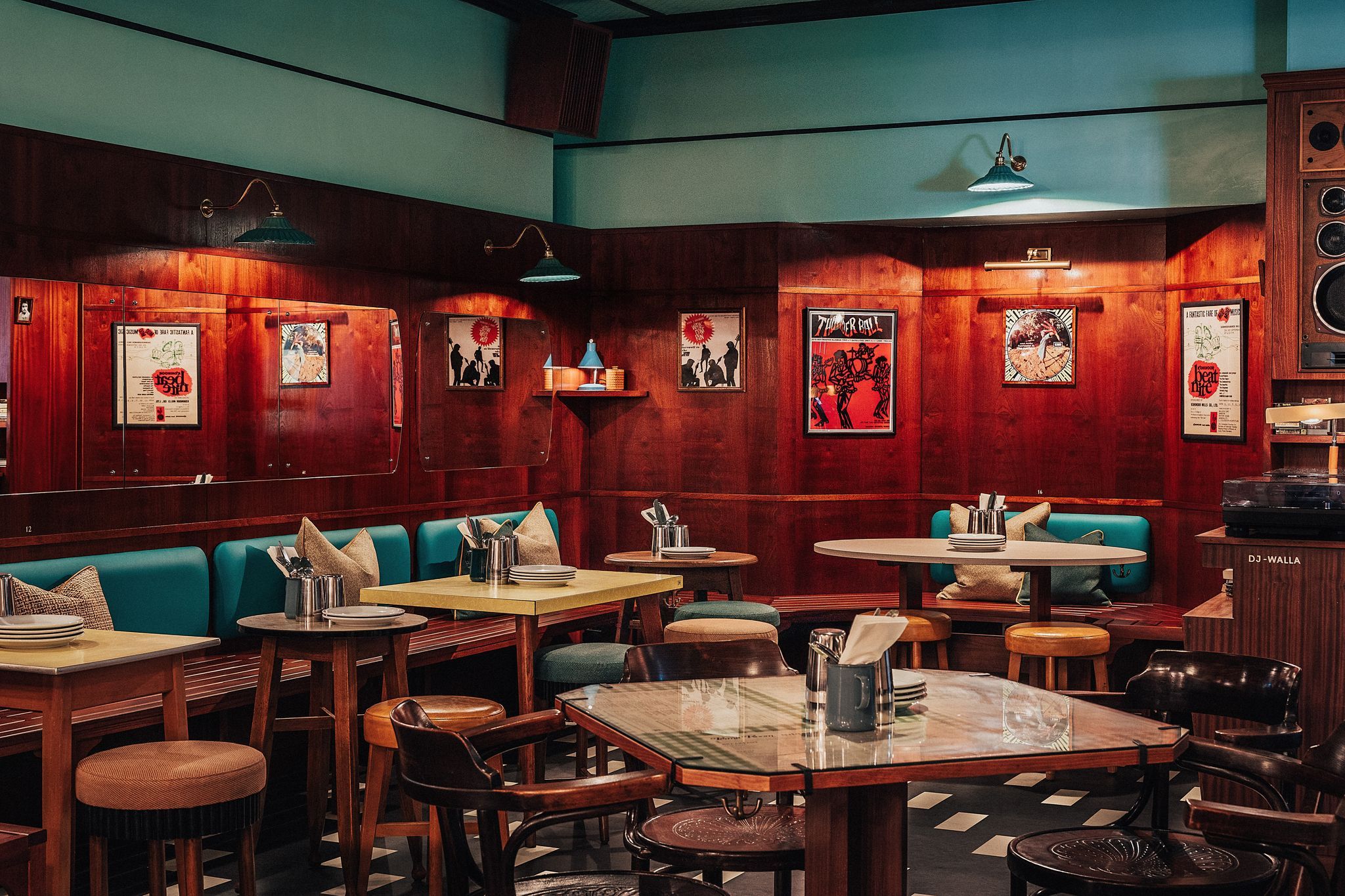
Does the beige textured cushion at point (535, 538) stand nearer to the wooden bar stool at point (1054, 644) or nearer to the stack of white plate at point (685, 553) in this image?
the stack of white plate at point (685, 553)

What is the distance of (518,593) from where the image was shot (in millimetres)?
5211

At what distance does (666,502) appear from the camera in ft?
26.8

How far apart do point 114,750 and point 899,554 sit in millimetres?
3494

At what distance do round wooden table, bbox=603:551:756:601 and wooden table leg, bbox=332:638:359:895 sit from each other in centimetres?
206

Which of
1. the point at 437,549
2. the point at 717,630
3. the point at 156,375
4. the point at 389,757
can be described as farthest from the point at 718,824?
the point at 437,549

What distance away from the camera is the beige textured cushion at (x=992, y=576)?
7414 millimetres

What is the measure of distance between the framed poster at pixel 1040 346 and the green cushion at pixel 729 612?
2401mm

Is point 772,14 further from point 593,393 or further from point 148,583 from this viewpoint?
point 148,583

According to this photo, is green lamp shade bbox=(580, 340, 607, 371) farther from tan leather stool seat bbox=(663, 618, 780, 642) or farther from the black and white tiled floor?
the black and white tiled floor

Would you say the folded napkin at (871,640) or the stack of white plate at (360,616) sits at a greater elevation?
the folded napkin at (871,640)

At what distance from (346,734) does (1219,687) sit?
273cm

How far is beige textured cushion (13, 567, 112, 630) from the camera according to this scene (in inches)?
180

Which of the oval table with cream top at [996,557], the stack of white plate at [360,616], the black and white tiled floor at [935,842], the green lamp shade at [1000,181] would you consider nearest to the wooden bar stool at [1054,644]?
the oval table with cream top at [996,557]

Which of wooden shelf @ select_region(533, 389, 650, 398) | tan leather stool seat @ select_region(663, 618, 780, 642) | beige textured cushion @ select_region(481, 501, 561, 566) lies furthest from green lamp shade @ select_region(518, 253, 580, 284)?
tan leather stool seat @ select_region(663, 618, 780, 642)
